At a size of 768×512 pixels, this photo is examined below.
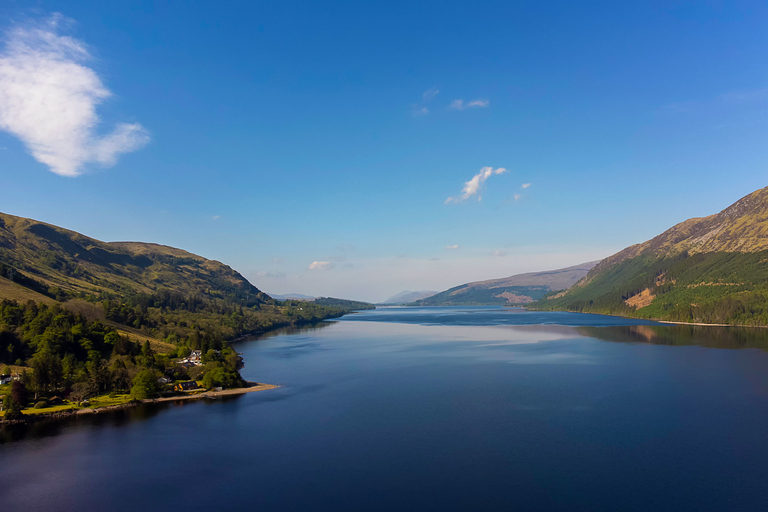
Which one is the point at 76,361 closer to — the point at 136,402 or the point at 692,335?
the point at 136,402

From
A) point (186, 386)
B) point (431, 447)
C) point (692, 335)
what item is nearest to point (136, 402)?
point (186, 386)

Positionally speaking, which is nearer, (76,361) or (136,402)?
(136,402)

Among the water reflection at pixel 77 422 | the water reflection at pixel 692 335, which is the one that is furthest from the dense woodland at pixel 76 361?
the water reflection at pixel 692 335

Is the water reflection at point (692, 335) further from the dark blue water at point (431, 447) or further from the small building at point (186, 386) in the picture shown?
the small building at point (186, 386)

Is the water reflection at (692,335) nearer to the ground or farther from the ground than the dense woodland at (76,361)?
nearer to the ground

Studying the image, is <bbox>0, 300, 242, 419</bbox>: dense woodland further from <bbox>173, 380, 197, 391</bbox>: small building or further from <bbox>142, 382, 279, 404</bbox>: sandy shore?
<bbox>173, 380, 197, 391</bbox>: small building

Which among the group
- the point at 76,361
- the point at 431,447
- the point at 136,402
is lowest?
the point at 431,447
